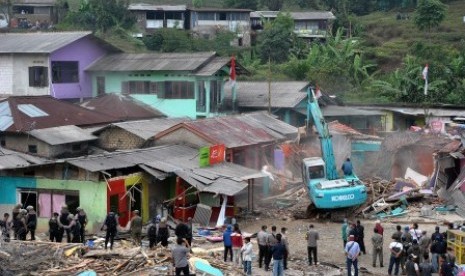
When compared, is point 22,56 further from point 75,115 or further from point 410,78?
point 410,78

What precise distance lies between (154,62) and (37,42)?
283 inches

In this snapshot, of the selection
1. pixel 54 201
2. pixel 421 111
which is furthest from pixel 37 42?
pixel 421 111

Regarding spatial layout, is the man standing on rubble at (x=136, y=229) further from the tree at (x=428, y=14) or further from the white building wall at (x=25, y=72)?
the tree at (x=428, y=14)

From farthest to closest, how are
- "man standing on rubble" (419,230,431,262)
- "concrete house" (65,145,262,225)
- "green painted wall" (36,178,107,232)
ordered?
"concrete house" (65,145,262,225) < "green painted wall" (36,178,107,232) < "man standing on rubble" (419,230,431,262)

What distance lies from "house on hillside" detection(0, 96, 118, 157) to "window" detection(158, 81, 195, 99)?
8306mm

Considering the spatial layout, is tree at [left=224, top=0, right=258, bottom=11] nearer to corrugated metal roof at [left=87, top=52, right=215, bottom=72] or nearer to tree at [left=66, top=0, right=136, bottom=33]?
tree at [left=66, top=0, right=136, bottom=33]

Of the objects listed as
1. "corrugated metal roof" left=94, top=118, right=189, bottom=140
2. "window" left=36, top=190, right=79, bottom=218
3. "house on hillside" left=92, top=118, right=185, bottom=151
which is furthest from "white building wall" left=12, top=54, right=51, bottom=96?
"window" left=36, top=190, right=79, bottom=218

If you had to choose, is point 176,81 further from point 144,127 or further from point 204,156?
point 204,156

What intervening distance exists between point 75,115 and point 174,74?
972 centimetres

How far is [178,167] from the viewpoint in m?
30.3

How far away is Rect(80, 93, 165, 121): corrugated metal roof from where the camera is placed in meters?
42.9

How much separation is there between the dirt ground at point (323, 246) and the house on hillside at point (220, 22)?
5006 cm

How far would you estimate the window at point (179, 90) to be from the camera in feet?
152

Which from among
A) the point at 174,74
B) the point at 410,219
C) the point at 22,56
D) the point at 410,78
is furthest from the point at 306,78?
the point at 410,219
